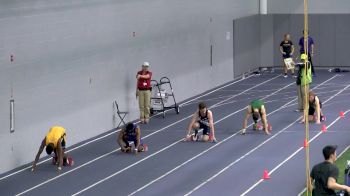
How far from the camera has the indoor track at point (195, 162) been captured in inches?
856

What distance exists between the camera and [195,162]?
961 inches

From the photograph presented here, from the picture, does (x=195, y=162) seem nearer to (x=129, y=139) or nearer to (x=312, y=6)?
(x=129, y=139)

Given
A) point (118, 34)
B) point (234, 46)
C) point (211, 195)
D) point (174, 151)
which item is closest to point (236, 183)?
point (211, 195)

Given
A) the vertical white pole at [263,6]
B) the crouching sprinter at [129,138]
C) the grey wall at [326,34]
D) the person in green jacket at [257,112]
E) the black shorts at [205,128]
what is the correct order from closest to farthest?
the crouching sprinter at [129,138], the black shorts at [205,128], the person in green jacket at [257,112], the grey wall at [326,34], the vertical white pole at [263,6]

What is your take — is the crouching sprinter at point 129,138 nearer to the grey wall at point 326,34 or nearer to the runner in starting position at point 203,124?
the runner in starting position at point 203,124

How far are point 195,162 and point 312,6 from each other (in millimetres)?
19929

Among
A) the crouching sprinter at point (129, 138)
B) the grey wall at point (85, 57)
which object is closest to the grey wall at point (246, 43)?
the grey wall at point (85, 57)

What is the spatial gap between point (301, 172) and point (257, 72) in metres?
19.8

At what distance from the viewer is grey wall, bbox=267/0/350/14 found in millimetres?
42688

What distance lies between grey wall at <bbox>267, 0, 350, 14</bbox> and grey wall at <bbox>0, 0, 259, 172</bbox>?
22.7ft

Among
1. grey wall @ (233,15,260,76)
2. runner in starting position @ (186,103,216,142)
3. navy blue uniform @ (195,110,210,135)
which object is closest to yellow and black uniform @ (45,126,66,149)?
runner in starting position @ (186,103,216,142)

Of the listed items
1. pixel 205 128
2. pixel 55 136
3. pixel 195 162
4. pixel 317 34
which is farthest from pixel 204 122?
pixel 317 34

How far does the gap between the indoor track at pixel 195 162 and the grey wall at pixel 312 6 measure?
33.3 ft

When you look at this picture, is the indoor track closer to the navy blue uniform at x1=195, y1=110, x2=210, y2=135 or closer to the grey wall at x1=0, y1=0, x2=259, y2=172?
the navy blue uniform at x1=195, y1=110, x2=210, y2=135
